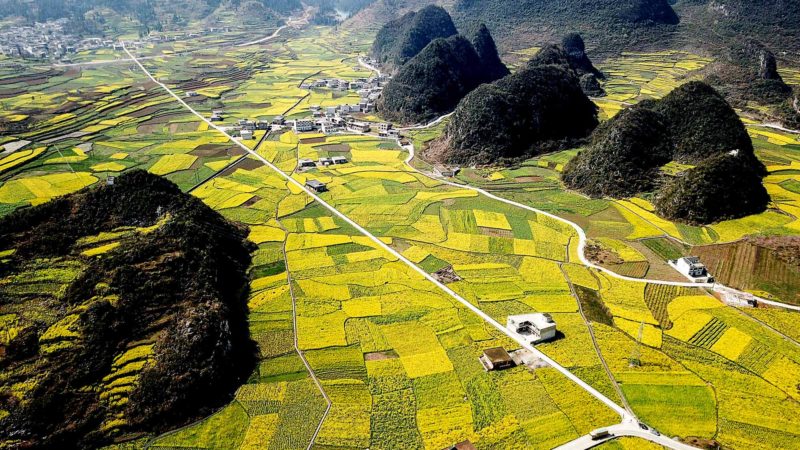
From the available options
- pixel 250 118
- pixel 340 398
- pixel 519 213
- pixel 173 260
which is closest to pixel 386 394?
pixel 340 398

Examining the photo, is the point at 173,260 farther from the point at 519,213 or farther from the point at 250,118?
the point at 250,118

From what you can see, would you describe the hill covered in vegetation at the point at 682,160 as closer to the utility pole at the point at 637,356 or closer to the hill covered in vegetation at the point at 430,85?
the utility pole at the point at 637,356

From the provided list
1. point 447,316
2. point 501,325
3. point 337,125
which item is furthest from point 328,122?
point 501,325

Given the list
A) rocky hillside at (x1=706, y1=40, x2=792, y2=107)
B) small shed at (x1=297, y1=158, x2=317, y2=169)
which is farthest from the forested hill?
small shed at (x1=297, y1=158, x2=317, y2=169)

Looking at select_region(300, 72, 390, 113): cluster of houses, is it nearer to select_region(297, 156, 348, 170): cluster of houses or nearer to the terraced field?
select_region(297, 156, 348, 170): cluster of houses

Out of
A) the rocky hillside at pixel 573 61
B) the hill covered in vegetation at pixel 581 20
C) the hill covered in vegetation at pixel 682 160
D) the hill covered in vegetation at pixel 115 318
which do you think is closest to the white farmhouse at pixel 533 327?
the hill covered in vegetation at pixel 115 318

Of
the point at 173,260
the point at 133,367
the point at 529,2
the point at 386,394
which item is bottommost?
the point at 386,394

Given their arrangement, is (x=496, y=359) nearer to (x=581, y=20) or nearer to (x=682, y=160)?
(x=682, y=160)
